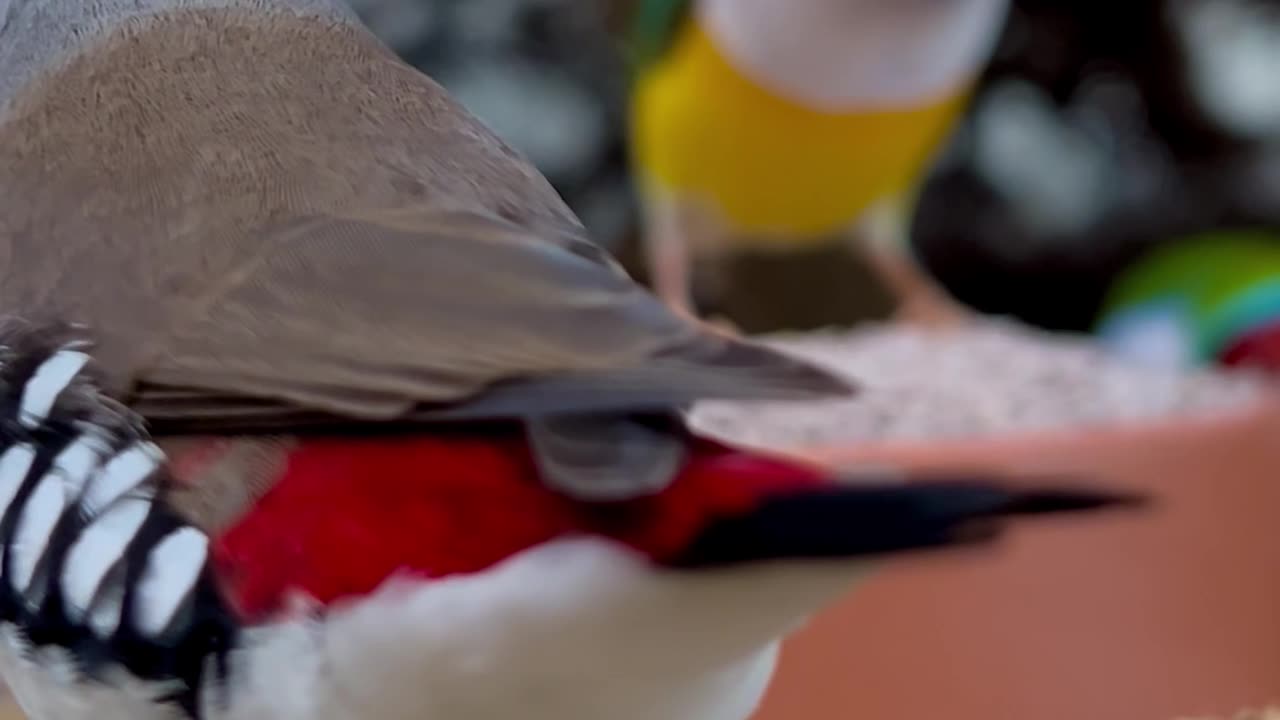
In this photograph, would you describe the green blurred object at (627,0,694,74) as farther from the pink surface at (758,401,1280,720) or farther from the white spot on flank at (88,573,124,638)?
the white spot on flank at (88,573,124,638)

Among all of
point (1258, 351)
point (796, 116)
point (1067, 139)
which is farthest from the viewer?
point (1067, 139)

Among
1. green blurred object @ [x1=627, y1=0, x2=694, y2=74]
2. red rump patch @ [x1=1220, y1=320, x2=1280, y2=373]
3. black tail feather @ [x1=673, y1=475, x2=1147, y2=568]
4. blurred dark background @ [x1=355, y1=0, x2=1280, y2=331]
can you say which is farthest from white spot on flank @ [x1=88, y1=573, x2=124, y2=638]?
blurred dark background @ [x1=355, y1=0, x2=1280, y2=331]

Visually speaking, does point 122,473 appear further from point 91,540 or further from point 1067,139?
point 1067,139

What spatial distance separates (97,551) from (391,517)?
7cm

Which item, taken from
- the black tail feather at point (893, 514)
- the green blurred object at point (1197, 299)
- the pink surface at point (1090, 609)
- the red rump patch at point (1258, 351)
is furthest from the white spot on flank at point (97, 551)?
the green blurred object at point (1197, 299)

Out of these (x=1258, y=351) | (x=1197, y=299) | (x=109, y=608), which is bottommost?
(x=1197, y=299)

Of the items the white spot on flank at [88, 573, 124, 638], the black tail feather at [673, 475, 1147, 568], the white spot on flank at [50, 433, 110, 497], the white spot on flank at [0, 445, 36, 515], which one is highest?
the black tail feather at [673, 475, 1147, 568]

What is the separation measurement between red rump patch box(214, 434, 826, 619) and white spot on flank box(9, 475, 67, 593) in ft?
0.14

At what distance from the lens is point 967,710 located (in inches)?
27.2

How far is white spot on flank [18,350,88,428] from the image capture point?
39 centimetres

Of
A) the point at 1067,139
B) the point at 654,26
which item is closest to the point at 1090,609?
the point at 654,26

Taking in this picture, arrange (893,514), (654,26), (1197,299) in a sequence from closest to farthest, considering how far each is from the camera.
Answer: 1. (893,514)
2. (654,26)
3. (1197,299)

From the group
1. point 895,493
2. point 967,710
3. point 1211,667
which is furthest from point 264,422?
point 1211,667

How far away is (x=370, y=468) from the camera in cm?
38
